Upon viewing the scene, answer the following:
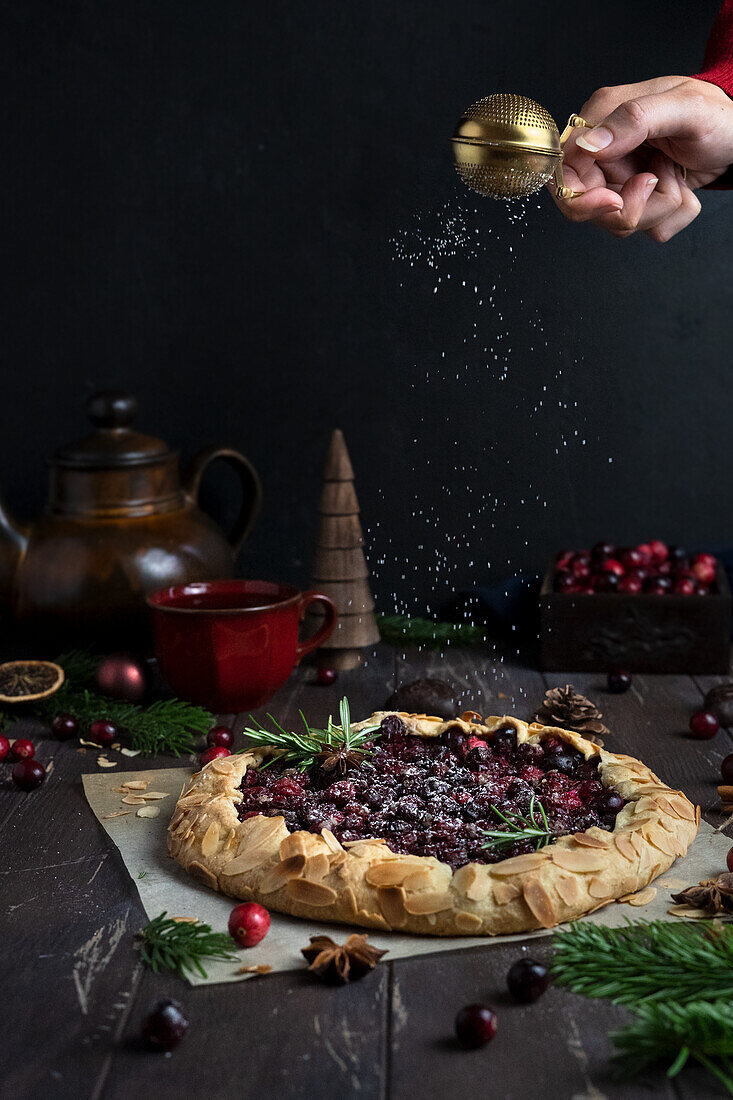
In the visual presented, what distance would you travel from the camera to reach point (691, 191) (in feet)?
4.68

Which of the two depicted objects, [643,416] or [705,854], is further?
[643,416]

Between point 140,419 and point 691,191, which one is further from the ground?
point 691,191

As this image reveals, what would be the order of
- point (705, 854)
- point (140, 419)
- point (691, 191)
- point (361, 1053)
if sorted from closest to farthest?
point (361, 1053) → point (705, 854) → point (691, 191) → point (140, 419)

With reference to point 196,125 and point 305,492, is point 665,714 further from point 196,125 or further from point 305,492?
point 196,125

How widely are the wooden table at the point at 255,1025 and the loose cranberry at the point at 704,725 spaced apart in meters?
0.63

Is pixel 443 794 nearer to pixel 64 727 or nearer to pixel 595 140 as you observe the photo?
pixel 64 727

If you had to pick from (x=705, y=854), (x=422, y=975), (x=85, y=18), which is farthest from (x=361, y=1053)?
(x=85, y=18)

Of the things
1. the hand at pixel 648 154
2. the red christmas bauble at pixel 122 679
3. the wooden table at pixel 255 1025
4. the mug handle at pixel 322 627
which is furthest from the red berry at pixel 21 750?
the hand at pixel 648 154

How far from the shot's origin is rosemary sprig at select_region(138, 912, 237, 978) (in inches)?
38.0

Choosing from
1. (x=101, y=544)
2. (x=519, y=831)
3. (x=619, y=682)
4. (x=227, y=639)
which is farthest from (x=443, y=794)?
(x=101, y=544)

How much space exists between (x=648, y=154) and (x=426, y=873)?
37.2 inches

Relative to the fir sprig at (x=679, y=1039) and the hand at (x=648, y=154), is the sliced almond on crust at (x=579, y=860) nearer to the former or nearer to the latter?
the fir sprig at (x=679, y=1039)

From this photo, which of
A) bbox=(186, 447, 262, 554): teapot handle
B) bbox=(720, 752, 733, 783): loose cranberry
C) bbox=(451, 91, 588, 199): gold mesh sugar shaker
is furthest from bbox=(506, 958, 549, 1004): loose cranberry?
bbox=(186, 447, 262, 554): teapot handle

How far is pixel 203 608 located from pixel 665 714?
0.71m
